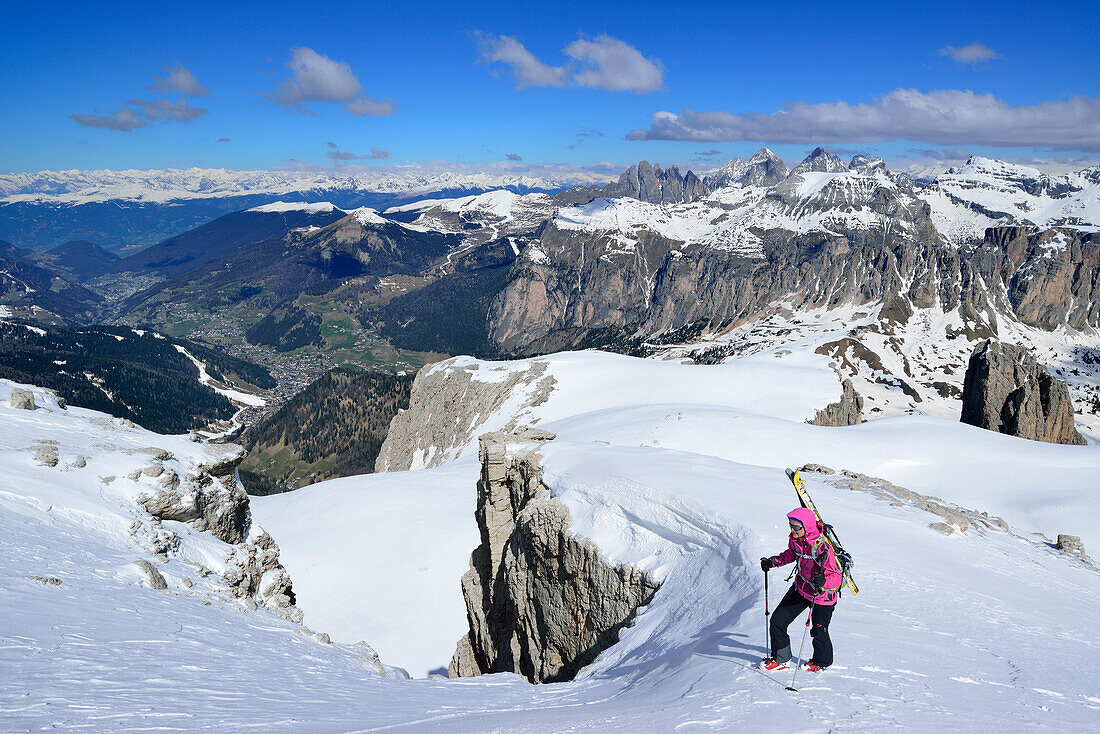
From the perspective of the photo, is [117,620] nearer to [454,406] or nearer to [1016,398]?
[454,406]

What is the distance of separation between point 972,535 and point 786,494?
6.51m

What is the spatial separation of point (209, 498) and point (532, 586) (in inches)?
566

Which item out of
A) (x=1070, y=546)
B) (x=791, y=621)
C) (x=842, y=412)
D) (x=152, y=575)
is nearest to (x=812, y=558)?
(x=791, y=621)

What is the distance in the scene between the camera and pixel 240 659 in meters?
14.1

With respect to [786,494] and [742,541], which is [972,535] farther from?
[742,541]

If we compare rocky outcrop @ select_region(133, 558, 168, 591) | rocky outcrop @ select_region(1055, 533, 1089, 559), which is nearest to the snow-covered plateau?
rocky outcrop @ select_region(133, 558, 168, 591)

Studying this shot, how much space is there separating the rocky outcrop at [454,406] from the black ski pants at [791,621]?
2282 inches

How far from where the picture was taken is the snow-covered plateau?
955 centimetres

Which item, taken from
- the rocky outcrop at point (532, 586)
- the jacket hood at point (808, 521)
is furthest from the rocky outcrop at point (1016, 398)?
the jacket hood at point (808, 521)

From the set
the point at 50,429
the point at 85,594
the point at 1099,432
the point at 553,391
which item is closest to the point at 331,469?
the point at 553,391

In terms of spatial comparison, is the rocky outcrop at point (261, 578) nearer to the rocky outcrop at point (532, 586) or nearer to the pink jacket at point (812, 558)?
the rocky outcrop at point (532, 586)

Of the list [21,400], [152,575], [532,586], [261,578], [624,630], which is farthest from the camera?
[21,400]

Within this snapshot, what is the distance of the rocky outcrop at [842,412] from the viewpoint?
204 ft

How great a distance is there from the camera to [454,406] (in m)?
79.4
